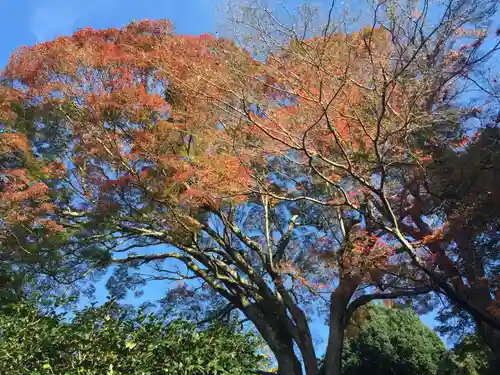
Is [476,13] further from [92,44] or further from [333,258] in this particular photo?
[92,44]

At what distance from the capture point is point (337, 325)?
25.6 feet

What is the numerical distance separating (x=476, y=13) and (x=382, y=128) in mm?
1402

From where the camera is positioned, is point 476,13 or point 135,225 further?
point 135,225

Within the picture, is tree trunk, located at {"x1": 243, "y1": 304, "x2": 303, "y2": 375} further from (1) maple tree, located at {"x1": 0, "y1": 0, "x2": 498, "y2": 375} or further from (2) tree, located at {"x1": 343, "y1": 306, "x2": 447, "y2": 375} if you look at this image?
(2) tree, located at {"x1": 343, "y1": 306, "x2": 447, "y2": 375}

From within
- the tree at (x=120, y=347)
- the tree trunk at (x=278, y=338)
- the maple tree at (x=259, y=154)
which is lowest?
the tree at (x=120, y=347)

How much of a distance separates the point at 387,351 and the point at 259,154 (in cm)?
641

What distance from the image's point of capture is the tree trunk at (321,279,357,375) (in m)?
7.54

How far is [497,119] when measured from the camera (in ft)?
21.6

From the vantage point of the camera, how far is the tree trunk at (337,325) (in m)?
7.54

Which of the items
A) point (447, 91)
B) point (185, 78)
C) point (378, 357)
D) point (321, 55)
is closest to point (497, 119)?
point (447, 91)

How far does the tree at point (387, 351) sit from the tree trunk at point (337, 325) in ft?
8.92

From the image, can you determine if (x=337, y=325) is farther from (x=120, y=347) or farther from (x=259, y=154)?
(x=120, y=347)

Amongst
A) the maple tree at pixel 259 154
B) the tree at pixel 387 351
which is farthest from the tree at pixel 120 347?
the tree at pixel 387 351

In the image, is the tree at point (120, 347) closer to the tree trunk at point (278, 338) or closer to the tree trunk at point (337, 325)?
the tree trunk at point (278, 338)
